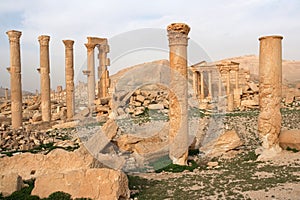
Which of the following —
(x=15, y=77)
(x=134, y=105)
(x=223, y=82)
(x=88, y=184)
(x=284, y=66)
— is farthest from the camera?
(x=284, y=66)

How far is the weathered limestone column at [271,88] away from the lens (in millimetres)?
12477

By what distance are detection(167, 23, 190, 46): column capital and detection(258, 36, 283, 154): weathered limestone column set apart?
2.96 m

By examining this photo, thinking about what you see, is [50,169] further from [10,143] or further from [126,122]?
[126,122]

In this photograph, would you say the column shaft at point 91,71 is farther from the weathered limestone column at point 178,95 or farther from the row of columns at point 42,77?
the weathered limestone column at point 178,95

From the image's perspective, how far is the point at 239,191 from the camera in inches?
319

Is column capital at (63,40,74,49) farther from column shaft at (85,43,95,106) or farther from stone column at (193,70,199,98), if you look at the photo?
stone column at (193,70,199,98)

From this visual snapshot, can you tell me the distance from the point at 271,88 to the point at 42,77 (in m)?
17.5

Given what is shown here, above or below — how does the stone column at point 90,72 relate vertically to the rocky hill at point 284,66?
below

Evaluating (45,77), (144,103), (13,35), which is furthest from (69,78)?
(144,103)

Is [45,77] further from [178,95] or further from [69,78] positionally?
[178,95]

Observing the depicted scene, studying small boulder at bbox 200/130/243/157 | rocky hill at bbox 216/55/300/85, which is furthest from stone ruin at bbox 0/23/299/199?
rocky hill at bbox 216/55/300/85

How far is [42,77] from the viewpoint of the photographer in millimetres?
24625

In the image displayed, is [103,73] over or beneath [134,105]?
over

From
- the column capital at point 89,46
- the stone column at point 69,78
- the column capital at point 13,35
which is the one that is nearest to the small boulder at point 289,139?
the column capital at point 13,35
